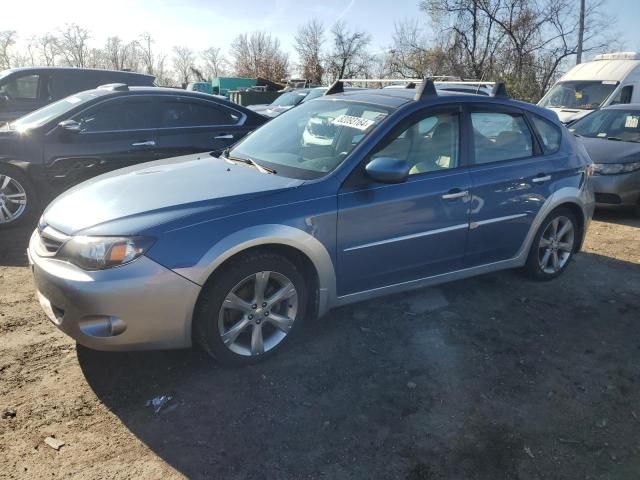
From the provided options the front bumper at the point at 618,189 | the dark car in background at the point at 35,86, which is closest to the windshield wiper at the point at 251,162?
the front bumper at the point at 618,189

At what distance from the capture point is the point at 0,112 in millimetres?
8383

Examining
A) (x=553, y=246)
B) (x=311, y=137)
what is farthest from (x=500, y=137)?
(x=311, y=137)

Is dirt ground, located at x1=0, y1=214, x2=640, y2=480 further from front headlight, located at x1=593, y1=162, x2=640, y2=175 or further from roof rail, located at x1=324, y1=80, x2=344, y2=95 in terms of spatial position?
front headlight, located at x1=593, y1=162, x2=640, y2=175

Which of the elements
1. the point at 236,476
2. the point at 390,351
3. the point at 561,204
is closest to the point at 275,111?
the point at 561,204

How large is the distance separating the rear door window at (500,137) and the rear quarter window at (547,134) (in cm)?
13

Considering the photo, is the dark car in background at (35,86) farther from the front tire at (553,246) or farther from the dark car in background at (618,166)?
the dark car in background at (618,166)

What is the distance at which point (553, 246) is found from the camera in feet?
15.5

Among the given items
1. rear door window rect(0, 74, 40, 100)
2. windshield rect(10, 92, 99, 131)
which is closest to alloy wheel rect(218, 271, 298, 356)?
windshield rect(10, 92, 99, 131)

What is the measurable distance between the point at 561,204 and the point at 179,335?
11.3ft

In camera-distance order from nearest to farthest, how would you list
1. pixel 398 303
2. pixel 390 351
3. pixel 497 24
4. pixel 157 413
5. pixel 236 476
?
pixel 236 476 < pixel 157 413 < pixel 390 351 < pixel 398 303 < pixel 497 24

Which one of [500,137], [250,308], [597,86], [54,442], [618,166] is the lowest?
[54,442]

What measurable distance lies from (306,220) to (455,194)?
4.09 ft

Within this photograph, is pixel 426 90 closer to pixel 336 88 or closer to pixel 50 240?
pixel 336 88

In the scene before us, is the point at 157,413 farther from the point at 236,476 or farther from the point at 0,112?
the point at 0,112
